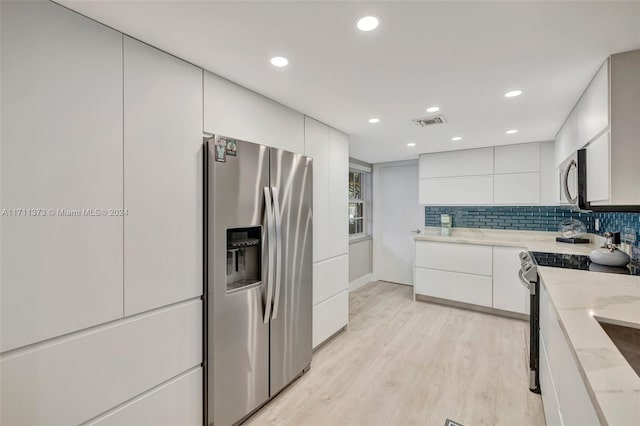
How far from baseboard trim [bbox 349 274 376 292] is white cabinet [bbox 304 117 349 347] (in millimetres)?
1697

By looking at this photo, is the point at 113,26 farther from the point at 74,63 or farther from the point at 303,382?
the point at 303,382

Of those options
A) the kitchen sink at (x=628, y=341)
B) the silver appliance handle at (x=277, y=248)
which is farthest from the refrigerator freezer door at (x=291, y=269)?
the kitchen sink at (x=628, y=341)

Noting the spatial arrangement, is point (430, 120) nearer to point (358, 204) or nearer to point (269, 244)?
point (269, 244)

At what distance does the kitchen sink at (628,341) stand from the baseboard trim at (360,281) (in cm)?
385

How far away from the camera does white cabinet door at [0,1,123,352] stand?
3.55 ft

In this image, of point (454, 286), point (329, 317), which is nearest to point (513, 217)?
point (454, 286)

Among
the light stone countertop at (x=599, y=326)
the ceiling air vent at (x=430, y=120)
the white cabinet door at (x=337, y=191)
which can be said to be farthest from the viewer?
the white cabinet door at (x=337, y=191)

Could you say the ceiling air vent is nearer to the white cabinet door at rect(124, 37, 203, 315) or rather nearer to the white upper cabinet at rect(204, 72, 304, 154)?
the white upper cabinet at rect(204, 72, 304, 154)

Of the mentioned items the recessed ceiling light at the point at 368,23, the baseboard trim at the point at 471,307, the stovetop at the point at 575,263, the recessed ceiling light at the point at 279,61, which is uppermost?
the recessed ceiling light at the point at 279,61

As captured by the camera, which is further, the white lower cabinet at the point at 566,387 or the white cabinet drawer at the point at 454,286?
the white cabinet drawer at the point at 454,286

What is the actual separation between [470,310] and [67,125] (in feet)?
15.0

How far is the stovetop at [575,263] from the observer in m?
1.88

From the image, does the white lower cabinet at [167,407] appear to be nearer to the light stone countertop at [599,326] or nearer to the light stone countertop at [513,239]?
the light stone countertop at [599,326]

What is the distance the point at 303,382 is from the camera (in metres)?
2.31
